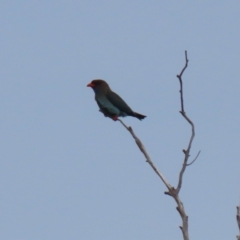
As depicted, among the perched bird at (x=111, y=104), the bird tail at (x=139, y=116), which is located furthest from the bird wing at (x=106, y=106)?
the bird tail at (x=139, y=116)

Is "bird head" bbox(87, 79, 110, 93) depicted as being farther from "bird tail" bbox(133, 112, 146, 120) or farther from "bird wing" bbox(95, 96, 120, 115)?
"bird tail" bbox(133, 112, 146, 120)

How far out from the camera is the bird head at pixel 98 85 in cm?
1114

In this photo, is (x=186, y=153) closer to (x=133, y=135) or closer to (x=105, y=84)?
(x=133, y=135)

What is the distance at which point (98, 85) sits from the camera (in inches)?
446

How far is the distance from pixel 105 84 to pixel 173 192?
592cm

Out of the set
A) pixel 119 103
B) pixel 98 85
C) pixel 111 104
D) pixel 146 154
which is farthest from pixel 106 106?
pixel 146 154

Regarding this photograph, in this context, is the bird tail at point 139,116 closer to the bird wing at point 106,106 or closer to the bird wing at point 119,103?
the bird wing at point 119,103

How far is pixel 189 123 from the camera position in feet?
19.2

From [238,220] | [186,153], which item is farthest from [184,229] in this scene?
[186,153]

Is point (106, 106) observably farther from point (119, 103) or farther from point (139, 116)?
point (139, 116)

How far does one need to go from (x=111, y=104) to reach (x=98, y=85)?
3.03 feet

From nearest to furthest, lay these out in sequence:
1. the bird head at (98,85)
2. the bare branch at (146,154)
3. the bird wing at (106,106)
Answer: the bare branch at (146,154), the bird wing at (106,106), the bird head at (98,85)

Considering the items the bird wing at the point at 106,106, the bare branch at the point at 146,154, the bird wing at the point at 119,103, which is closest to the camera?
the bare branch at the point at 146,154

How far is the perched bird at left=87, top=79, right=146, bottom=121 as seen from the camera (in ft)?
33.6
